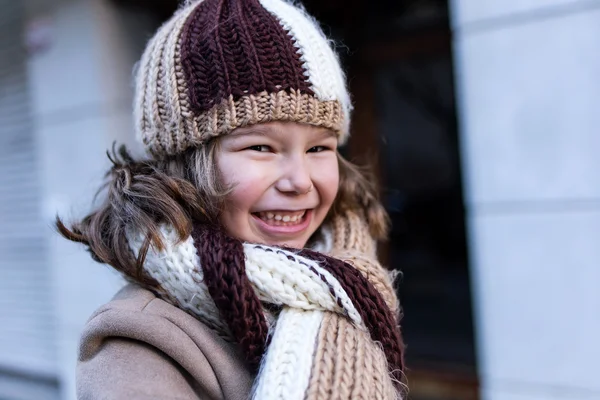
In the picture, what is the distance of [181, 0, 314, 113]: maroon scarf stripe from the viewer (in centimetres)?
134

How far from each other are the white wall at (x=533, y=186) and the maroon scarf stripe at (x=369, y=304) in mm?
1655

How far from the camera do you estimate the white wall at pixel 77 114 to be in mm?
3617

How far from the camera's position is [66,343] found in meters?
3.94

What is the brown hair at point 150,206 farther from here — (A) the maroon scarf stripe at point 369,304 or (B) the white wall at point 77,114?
(B) the white wall at point 77,114

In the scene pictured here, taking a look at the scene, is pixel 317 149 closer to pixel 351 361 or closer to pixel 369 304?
pixel 369 304

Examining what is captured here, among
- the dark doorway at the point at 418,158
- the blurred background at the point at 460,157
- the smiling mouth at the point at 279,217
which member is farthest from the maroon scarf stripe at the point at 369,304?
the blurred background at the point at 460,157

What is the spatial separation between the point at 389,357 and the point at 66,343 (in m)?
3.26

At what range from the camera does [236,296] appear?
1.19 metres

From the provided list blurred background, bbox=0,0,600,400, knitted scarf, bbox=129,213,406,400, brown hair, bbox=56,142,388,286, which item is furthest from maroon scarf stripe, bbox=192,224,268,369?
blurred background, bbox=0,0,600,400

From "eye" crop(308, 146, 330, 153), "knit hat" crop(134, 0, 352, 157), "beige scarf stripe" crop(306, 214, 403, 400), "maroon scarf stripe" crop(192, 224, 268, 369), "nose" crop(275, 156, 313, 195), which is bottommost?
"beige scarf stripe" crop(306, 214, 403, 400)

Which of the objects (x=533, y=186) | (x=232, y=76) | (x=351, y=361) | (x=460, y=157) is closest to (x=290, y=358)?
(x=351, y=361)

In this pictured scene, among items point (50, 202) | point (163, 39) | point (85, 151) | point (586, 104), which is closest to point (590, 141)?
point (586, 104)

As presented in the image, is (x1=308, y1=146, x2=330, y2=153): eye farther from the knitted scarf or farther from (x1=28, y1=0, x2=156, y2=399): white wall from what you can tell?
(x1=28, y1=0, x2=156, y2=399): white wall

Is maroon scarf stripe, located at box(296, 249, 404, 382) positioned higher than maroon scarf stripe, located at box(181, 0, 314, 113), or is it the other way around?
maroon scarf stripe, located at box(181, 0, 314, 113)
